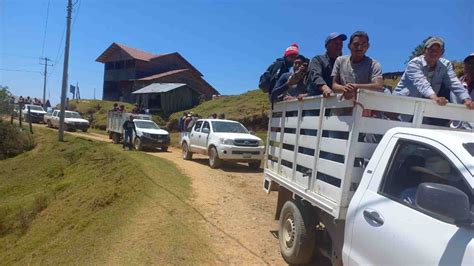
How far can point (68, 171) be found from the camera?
736 inches

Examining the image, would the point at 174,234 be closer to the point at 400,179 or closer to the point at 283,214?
the point at 283,214

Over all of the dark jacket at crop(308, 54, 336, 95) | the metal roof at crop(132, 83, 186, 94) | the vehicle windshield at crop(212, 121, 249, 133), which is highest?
the metal roof at crop(132, 83, 186, 94)

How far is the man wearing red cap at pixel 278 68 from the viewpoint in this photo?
6.84 metres

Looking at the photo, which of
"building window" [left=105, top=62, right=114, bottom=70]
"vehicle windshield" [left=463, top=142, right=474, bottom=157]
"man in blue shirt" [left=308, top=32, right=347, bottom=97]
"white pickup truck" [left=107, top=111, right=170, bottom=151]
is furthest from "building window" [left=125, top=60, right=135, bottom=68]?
"vehicle windshield" [left=463, top=142, right=474, bottom=157]

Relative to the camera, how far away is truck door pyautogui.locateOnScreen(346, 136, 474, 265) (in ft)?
8.79

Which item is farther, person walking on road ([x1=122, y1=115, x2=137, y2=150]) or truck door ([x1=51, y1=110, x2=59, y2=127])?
truck door ([x1=51, y1=110, x2=59, y2=127])

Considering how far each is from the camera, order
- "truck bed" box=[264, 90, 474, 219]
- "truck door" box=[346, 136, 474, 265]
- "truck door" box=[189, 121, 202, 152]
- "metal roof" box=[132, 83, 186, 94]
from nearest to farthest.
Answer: "truck door" box=[346, 136, 474, 265] < "truck bed" box=[264, 90, 474, 219] < "truck door" box=[189, 121, 202, 152] < "metal roof" box=[132, 83, 186, 94]

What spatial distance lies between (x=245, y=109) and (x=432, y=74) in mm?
25592

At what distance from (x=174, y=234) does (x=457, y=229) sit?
5.18 metres

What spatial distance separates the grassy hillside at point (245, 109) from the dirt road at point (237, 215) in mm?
13526

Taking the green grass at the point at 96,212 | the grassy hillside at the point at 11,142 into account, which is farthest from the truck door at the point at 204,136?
the grassy hillside at the point at 11,142

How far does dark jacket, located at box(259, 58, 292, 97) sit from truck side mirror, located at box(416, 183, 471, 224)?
14.6 feet

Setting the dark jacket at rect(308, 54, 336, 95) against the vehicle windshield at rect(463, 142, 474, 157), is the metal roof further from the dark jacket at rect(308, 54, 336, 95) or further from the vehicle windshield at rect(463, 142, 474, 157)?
the vehicle windshield at rect(463, 142, 474, 157)

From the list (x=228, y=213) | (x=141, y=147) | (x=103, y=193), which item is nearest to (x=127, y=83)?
(x=141, y=147)
